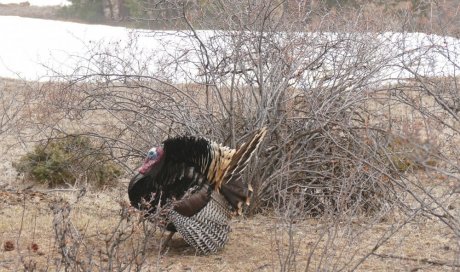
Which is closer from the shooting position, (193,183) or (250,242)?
(193,183)

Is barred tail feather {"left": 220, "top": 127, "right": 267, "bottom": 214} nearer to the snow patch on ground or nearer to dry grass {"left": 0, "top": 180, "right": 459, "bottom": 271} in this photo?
dry grass {"left": 0, "top": 180, "right": 459, "bottom": 271}

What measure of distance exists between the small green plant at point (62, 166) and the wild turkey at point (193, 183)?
3.61 m

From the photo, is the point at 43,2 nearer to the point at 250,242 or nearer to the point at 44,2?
the point at 44,2

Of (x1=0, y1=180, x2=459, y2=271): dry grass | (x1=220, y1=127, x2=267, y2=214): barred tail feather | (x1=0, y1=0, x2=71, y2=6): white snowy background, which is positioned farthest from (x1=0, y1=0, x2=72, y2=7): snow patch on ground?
(x1=220, y1=127, x2=267, y2=214): barred tail feather

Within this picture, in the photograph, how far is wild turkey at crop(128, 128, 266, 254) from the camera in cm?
700

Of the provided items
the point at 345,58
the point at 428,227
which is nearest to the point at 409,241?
the point at 428,227

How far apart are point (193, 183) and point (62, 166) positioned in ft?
13.2

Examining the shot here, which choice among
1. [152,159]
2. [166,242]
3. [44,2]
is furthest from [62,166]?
[44,2]

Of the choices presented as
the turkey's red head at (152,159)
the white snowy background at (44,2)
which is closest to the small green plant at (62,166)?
the turkey's red head at (152,159)

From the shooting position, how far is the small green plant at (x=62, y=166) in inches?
420

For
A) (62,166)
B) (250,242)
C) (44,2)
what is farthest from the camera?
(44,2)

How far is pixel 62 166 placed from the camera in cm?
1059

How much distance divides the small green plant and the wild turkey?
11.8ft

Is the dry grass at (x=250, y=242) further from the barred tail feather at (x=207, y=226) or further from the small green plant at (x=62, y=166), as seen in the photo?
the small green plant at (x=62, y=166)
